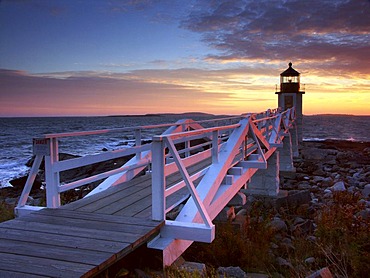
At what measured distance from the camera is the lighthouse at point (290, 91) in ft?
104

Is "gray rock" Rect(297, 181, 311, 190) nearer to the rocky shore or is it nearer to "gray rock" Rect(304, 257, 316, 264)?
the rocky shore

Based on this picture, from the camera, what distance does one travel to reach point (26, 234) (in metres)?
3.68

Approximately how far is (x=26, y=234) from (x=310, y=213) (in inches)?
357

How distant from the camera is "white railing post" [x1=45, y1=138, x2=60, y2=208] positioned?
453 cm

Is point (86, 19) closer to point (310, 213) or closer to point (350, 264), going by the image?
point (310, 213)

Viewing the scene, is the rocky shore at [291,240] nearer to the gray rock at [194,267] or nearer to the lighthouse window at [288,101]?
the gray rock at [194,267]

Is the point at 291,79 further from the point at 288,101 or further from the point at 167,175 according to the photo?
the point at 167,175

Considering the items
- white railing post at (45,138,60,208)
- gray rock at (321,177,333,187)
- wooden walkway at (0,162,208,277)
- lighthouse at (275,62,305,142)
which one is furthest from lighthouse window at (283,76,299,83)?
white railing post at (45,138,60,208)

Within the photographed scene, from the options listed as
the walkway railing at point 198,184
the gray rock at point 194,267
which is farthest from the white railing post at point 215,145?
the gray rock at point 194,267

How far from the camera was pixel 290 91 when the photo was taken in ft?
104

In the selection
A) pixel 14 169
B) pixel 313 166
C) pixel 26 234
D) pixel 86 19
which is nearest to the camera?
pixel 26 234

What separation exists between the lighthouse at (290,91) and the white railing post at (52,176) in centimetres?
2938

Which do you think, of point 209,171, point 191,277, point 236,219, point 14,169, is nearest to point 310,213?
point 236,219

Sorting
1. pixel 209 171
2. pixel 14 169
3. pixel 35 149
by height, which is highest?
pixel 35 149
